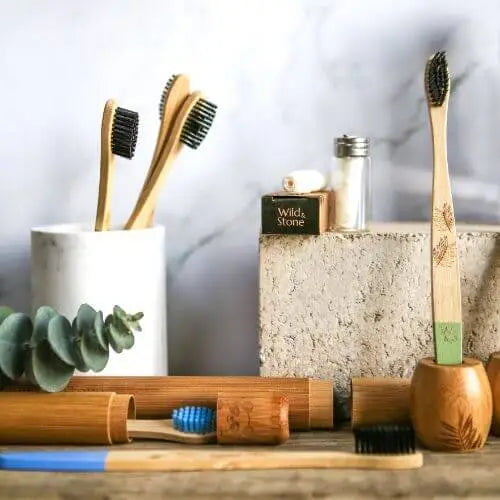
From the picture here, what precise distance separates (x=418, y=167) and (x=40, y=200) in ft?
1.31

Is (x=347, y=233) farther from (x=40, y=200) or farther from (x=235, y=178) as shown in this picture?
(x=40, y=200)

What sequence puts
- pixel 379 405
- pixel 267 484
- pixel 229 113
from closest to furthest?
1. pixel 267 484
2. pixel 379 405
3. pixel 229 113

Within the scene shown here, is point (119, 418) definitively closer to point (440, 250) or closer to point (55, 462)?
point (55, 462)

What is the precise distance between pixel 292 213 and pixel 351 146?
0.09 m

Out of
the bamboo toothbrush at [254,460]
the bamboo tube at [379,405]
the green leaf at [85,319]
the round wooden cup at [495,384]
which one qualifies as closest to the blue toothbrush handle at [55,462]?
the bamboo toothbrush at [254,460]

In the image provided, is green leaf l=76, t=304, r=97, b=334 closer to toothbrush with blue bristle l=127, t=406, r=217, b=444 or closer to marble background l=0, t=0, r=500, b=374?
toothbrush with blue bristle l=127, t=406, r=217, b=444

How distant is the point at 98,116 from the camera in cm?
81

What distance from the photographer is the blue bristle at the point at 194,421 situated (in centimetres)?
62

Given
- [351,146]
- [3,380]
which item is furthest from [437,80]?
[3,380]

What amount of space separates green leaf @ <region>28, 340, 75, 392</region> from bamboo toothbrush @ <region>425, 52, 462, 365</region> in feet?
0.99

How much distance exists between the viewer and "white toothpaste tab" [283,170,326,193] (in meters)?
0.67

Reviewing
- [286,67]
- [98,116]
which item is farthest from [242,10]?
[98,116]

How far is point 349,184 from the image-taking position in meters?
0.70

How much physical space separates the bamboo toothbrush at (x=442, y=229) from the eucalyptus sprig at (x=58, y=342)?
24 centimetres
